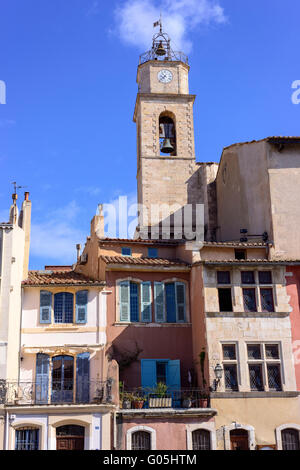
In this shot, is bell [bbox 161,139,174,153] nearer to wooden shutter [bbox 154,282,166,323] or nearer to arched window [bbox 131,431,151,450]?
wooden shutter [bbox 154,282,166,323]

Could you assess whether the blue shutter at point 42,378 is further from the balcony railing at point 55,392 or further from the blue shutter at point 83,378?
the blue shutter at point 83,378

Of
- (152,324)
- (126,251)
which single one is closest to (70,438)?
(152,324)

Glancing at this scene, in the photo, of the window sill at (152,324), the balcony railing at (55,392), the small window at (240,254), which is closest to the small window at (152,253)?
the small window at (240,254)

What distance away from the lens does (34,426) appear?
2480cm

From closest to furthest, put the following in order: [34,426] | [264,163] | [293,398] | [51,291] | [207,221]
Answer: [34,426], [293,398], [51,291], [264,163], [207,221]

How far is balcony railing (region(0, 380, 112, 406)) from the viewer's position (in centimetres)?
2527

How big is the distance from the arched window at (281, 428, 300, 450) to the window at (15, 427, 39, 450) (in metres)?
9.85

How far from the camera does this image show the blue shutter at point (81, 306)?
1099 inches

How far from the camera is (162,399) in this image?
25938 mm

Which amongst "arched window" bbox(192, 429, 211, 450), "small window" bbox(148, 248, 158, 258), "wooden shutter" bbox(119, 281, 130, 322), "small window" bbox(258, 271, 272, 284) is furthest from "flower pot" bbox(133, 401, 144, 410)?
"small window" bbox(148, 248, 158, 258)

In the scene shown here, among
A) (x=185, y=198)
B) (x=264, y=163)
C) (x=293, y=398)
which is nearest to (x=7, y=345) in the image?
(x=293, y=398)

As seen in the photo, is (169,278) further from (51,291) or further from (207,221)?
(207,221)

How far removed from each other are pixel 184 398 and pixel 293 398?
450cm

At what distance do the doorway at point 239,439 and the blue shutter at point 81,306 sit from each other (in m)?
7.85
